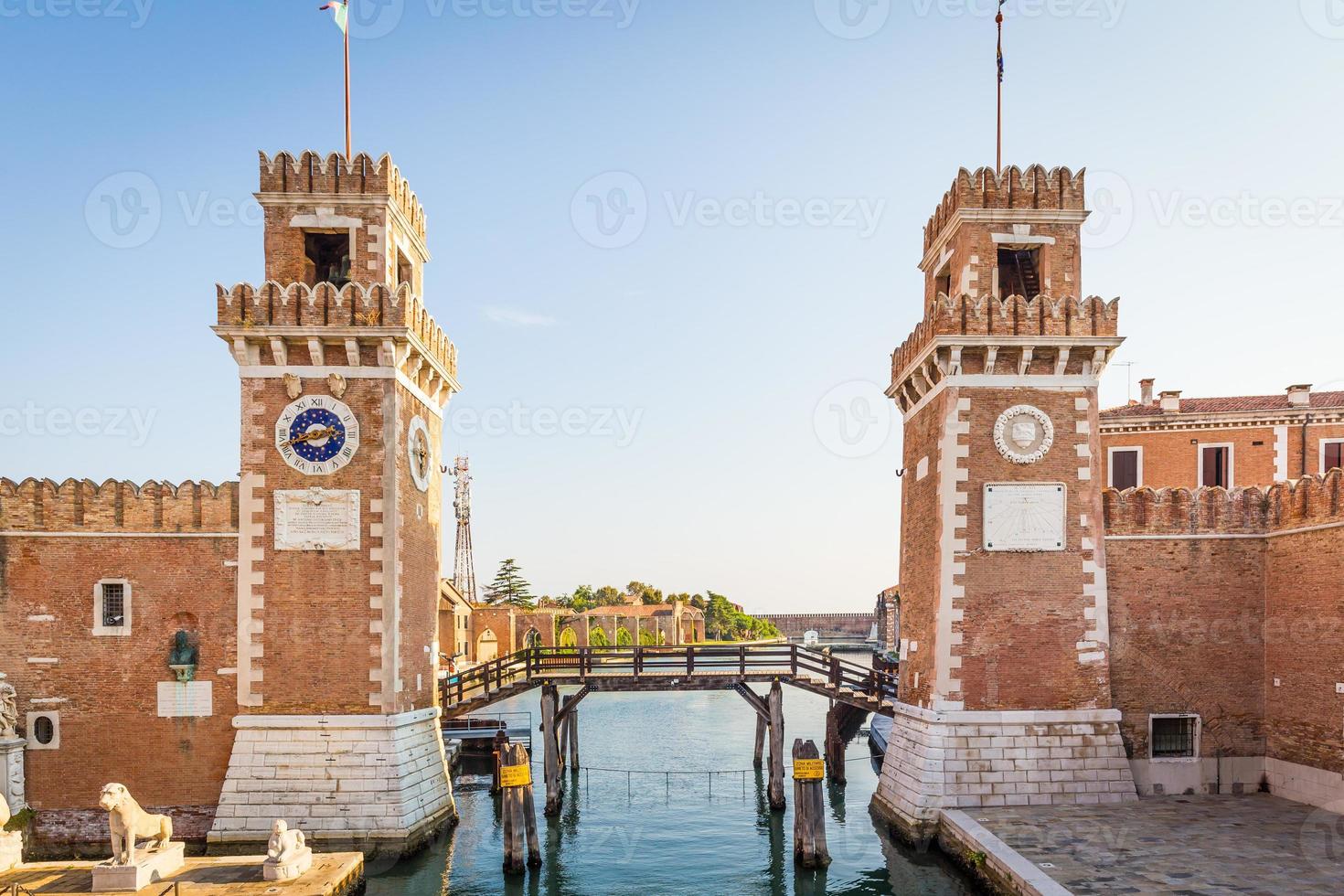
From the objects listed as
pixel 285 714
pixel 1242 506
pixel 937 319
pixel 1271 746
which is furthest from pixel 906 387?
pixel 285 714

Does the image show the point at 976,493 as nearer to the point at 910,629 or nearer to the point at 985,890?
the point at 910,629

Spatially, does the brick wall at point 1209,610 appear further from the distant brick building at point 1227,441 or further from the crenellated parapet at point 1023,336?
the distant brick building at point 1227,441

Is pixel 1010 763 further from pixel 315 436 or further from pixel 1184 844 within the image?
pixel 315 436

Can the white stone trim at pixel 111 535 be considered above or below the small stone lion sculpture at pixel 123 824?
above

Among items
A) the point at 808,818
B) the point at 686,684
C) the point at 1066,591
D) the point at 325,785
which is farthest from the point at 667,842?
the point at 1066,591

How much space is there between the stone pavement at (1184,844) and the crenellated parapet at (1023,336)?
9.95 meters

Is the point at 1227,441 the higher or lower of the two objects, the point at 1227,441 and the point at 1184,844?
the higher

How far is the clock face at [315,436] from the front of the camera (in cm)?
2125

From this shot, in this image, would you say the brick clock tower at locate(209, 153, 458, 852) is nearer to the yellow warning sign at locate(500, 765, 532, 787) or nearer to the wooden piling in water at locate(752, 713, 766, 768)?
the yellow warning sign at locate(500, 765, 532, 787)

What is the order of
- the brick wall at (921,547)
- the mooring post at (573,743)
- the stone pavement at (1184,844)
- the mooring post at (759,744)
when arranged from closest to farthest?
the stone pavement at (1184,844) → the brick wall at (921,547) → the mooring post at (573,743) → the mooring post at (759,744)

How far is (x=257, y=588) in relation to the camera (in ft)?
68.9

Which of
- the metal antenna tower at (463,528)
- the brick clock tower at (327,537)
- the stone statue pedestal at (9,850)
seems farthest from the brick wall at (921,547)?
the metal antenna tower at (463,528)

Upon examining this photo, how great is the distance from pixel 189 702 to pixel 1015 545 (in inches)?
768

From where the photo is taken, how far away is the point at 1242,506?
2234 cm
